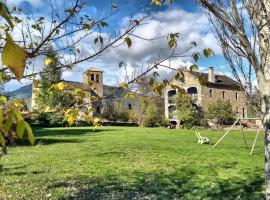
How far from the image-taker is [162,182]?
33.7ft

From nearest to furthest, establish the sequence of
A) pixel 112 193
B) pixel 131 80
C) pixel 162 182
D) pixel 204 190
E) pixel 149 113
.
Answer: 1. pixel 131 80
2. pixel 112 193
3. pixel 204 190
4. pixel 162 182
5. pixel 149 113

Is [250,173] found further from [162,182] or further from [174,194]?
[174,194]

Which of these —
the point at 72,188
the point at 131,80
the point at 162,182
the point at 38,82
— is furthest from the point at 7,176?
the point at 131,80

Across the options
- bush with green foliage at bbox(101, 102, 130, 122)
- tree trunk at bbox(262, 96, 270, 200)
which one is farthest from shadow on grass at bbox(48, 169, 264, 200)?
bush with green foliage at bbox(101, 102, 130, 122)

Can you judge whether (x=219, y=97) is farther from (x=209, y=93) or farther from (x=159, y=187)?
(x=159, y=187)

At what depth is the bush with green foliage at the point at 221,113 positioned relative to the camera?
62.2 meters

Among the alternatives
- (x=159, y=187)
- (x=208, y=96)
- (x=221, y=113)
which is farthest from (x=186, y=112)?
(x=159, y=187)

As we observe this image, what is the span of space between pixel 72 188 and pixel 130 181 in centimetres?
171

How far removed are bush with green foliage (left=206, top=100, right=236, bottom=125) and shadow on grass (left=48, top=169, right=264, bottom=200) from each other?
170 feet

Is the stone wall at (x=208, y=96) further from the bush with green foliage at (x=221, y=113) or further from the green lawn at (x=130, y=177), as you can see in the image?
the green lawn at (x=130, y=177)

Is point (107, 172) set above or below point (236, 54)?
below

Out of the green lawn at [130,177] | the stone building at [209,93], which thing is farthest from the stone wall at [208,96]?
the green lawn at [130,177]

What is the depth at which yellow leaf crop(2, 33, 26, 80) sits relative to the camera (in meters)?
1.21

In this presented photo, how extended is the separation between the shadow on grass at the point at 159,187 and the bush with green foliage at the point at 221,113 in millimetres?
51730
